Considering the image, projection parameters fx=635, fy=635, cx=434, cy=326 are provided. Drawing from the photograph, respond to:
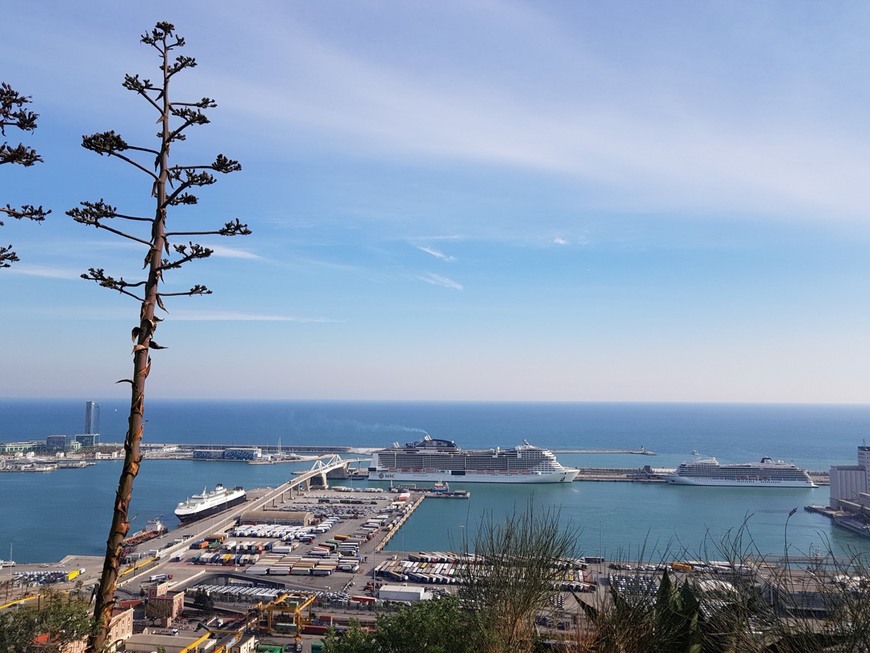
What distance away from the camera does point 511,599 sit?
3.43m

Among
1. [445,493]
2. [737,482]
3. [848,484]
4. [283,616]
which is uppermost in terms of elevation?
[848,484]

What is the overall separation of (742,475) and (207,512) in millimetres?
19387

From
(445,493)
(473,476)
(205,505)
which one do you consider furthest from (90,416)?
Result: (445,493)

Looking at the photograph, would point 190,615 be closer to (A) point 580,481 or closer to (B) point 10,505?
(B) point 10,505

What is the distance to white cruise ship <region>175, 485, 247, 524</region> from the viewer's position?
1843 cm

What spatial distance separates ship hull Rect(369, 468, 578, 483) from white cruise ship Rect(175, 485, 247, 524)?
7104mm

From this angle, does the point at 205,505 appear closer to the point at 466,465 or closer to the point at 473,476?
the point at 473,476

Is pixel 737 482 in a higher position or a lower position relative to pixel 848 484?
lower

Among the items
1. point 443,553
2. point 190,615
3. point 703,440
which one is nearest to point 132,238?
point 190,615

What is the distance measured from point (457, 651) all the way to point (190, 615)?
7.68 metres

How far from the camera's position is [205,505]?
19.0m

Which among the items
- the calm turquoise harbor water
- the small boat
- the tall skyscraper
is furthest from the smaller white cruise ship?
the tall skyscraper

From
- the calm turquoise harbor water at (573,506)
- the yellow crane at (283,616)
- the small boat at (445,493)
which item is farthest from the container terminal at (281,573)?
the small boat at (445,493)

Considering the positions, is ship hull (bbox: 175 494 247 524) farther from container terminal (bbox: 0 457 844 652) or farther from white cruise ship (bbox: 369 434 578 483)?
white cruise ship (bbox: 369 434 578 483)
